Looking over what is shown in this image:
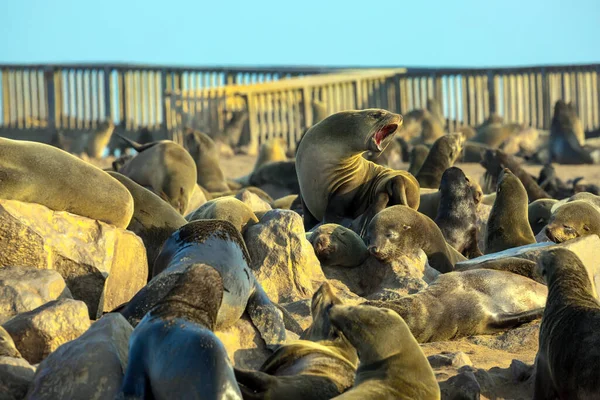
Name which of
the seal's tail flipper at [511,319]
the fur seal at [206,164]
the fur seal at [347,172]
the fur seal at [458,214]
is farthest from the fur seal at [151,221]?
the fur seal at [206,164]

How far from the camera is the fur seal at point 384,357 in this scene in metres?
4.68

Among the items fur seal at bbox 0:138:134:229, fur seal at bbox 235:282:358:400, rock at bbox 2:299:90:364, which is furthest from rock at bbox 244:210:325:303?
rock at bbox 2:299:90:364

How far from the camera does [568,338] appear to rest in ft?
17.6

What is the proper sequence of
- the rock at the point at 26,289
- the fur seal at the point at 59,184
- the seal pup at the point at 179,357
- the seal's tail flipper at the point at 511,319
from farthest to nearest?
the seal's tail flipper at the point at 511,319 → the fur seal at the point at 59,184 → the rock at the point at 26,289 → the seal pup at the point at 179,357

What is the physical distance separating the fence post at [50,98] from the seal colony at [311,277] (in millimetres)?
13166

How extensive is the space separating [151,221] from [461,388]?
10.8 ft

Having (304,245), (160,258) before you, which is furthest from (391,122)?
(160,258)

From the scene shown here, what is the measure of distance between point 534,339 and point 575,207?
7.87 feet

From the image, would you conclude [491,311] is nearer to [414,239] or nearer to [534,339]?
[534,339]

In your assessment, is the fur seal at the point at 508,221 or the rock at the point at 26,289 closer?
the rock at the point at 26,289

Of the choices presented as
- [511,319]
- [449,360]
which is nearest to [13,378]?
[449,360]

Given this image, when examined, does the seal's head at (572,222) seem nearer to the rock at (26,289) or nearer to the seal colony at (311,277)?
the seal colony at (311,277)

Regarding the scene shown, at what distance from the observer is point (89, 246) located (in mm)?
6879

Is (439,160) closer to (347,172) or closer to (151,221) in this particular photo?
(347,172)
